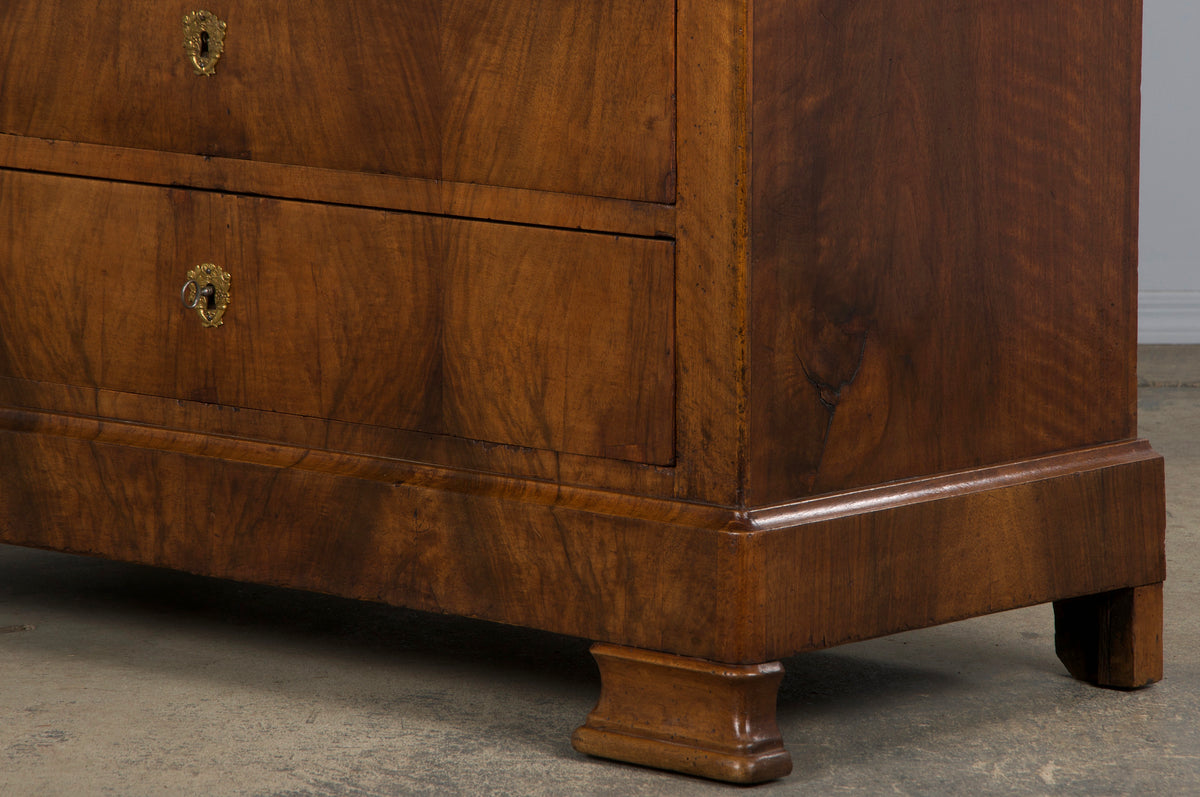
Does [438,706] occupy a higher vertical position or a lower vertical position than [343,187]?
lower

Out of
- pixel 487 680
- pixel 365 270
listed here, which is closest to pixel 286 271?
pixel 365 270

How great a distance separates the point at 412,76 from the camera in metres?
1.71

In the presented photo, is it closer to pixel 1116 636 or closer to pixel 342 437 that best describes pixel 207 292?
pixel 342 437

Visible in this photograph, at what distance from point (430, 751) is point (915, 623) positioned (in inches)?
16.8

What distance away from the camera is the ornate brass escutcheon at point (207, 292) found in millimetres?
1852

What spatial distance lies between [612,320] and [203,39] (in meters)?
0.53

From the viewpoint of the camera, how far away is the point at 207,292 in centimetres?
186

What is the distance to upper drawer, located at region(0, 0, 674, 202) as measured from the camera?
1.58m

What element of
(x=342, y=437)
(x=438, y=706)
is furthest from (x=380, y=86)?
(x=438, y=706)

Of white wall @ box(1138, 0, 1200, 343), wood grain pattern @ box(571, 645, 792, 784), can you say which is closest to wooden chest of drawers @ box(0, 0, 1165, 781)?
wood grain pattern @ box(571, 645, 792, 784)

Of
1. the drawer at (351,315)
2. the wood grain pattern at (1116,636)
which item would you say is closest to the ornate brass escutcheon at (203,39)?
the drawer at (351,315)

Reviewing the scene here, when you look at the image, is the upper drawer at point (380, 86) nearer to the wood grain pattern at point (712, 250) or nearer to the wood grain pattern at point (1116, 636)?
the wood grain pattern at point (712, 250)

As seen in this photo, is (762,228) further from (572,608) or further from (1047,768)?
(1047,768)

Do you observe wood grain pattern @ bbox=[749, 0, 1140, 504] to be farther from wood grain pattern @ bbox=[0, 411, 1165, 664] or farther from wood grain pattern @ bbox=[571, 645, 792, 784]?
wood grain pattern @ bbox=[571, 645, 792, 784]
